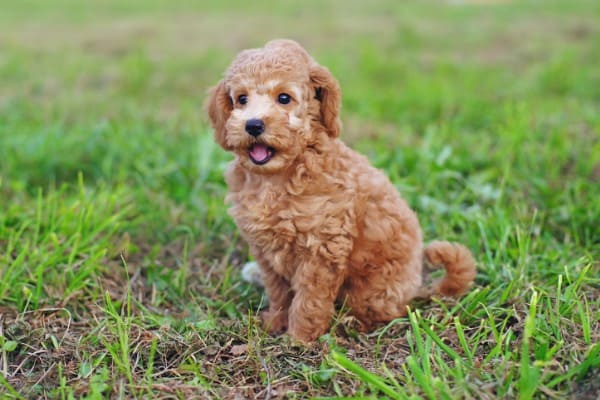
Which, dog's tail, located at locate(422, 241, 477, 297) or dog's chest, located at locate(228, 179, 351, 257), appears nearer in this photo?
dog's chest, located at locate(228, 179, 351, 257)

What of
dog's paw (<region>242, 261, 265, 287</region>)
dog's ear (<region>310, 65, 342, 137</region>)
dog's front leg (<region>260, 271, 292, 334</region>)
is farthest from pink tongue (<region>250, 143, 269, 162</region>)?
dog's paw (<region>242, 261, 265, 287</region>)

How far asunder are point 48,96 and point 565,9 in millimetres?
8818

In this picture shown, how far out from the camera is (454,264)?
124 inches

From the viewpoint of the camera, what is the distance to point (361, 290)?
312cm

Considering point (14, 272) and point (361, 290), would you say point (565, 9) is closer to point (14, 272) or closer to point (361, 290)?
point (361, 290)

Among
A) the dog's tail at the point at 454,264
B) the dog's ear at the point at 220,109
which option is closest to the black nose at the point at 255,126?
the dog's ear at the point at 220,109

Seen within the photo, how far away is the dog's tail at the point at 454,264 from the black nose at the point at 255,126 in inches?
43.6

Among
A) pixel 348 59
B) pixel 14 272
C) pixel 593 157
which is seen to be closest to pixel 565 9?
pixel 348 59

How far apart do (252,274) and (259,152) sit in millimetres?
1053

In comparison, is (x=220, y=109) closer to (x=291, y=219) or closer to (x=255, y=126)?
(x=255, y=126)

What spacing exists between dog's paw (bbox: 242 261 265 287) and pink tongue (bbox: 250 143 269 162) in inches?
38.6

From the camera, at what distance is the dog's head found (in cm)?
267

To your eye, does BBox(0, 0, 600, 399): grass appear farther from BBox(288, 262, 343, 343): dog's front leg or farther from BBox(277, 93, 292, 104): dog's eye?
BBox(277, 93, 292, 104): dog's eye

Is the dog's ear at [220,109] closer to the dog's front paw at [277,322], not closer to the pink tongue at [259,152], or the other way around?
the pink tongue at [259,152]
